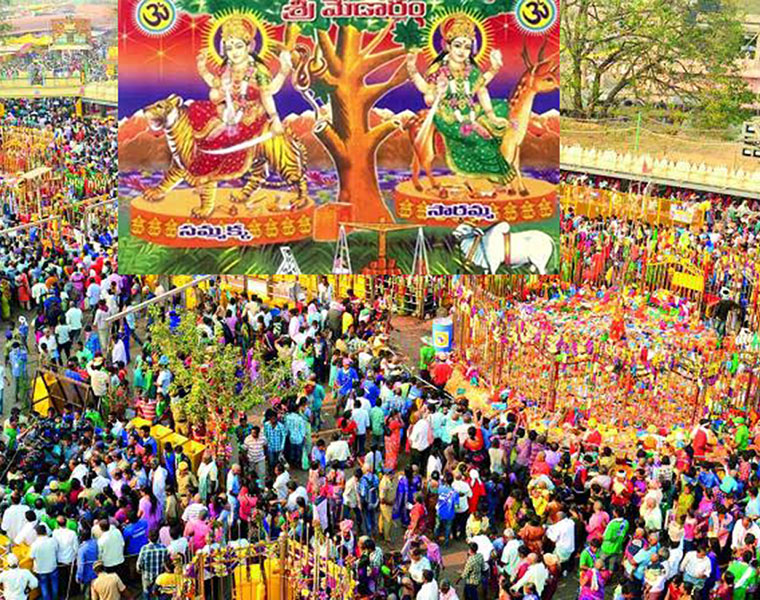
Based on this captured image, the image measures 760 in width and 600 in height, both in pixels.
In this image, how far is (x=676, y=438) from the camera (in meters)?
14.9

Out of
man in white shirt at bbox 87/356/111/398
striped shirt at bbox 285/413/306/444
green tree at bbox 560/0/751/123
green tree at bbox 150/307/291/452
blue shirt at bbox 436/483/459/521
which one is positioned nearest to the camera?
blue shirt at bbox 436/483/459/521

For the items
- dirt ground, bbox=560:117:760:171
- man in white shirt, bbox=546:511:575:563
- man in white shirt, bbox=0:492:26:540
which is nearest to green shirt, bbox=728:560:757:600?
man in white shirt, bbox=546:511:575:563

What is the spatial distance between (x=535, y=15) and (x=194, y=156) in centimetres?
499

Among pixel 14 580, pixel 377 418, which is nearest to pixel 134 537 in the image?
pixel 14 580

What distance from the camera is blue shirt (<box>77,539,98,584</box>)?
11.4 metres

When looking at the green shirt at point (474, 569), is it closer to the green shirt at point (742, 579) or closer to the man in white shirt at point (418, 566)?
the man in white shirt at point (418, 566)

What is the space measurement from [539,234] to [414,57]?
3020mm

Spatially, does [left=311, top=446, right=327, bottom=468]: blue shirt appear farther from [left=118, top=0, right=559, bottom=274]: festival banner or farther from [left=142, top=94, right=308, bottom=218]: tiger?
[left=142, top=94, right=308, bottom=218]: tiger

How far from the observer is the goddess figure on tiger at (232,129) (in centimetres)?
1595

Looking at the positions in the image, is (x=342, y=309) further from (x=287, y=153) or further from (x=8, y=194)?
(x=8, y=194)

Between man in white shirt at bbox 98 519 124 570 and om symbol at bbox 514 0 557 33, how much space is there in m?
8.83

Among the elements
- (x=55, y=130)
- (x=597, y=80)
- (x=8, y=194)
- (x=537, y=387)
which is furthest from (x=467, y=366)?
(x=597, y=80)

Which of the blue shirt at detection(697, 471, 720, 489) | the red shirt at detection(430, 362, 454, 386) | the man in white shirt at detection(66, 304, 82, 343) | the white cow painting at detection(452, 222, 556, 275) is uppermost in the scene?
the white cow painting at detection(452, 222, 556, 275)

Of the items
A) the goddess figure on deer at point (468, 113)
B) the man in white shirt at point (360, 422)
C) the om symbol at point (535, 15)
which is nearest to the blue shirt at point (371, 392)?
the man in white shirt at point (360, 422)
